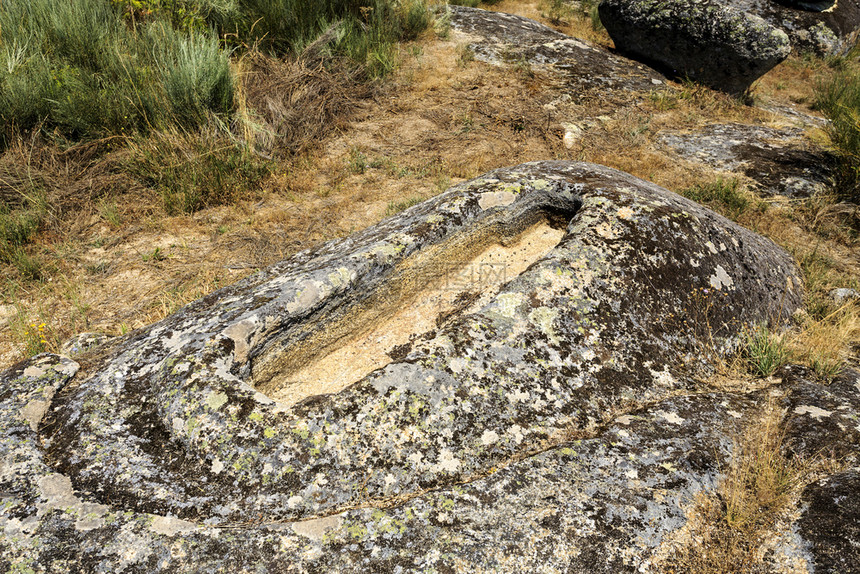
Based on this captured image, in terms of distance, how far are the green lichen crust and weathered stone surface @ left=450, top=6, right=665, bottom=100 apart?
5.48 meters

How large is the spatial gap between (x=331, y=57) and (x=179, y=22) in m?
1.99

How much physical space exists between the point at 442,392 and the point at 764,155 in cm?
608

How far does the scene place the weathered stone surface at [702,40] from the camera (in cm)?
729

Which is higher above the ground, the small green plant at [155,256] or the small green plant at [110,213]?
the small green plant at [110,213]

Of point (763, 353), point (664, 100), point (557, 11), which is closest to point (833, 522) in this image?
point (763, 353)

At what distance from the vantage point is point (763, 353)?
2.60 m

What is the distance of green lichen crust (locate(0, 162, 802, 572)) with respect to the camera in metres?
1.67

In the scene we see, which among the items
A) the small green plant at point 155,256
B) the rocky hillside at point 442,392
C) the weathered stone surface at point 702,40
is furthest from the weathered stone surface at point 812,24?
the small green plant at point 155,256

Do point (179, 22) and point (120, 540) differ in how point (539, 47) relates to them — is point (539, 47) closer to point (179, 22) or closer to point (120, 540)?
point (179, 22)

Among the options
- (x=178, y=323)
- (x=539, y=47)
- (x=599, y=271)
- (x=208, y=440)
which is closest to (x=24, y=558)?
(x=208, y=440)

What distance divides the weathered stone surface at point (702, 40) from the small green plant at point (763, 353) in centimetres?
643

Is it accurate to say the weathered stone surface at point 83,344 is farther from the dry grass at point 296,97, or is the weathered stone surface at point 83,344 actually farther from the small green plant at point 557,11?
the small green plant at point 557,11

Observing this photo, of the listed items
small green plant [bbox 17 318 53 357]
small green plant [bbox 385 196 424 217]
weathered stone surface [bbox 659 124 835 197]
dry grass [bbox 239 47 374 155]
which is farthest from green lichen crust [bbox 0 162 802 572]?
weathered stone surface [bbox 659 124 835 197]

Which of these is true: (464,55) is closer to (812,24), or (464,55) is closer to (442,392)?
(812,24)
